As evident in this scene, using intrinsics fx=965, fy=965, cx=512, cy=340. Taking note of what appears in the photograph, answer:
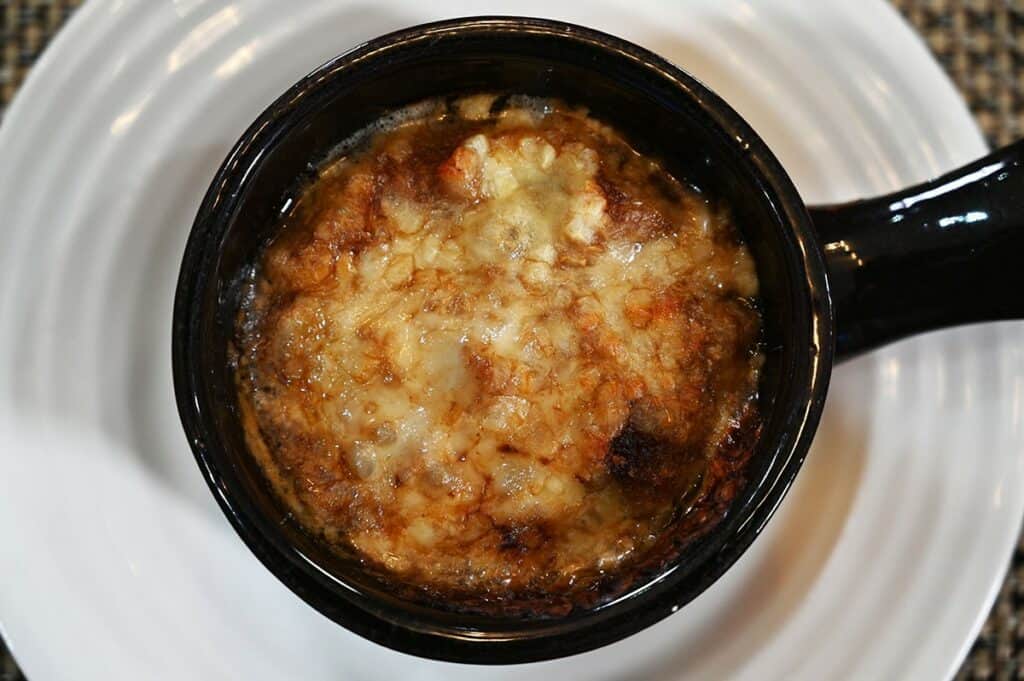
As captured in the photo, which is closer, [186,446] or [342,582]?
[342,582]

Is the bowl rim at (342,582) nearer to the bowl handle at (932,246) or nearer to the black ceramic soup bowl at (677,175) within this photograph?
the black ceramic soup bowl at (677,175)

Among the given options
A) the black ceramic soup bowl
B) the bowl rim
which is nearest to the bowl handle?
the black ceramic soup bowl

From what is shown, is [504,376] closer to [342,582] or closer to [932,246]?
[342,582]

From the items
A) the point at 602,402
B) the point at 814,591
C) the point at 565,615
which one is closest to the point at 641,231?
the point at 602,402

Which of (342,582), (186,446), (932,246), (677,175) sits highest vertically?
(677,175)

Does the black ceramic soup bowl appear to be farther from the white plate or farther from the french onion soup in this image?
the white plate

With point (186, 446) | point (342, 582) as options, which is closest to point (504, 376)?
point (342, 582)

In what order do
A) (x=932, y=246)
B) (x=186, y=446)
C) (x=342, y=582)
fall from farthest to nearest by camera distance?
(x=186, y=446) → (x=932, y=246) → (x=342, y=582)
